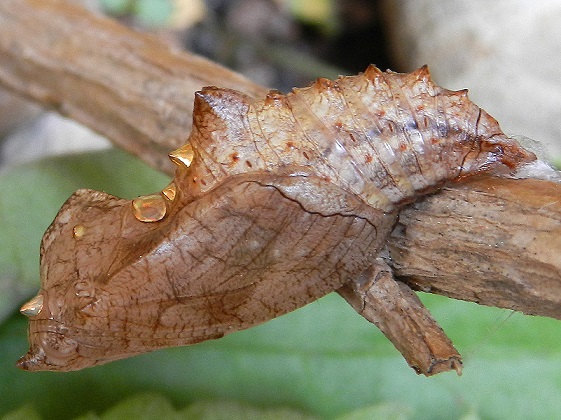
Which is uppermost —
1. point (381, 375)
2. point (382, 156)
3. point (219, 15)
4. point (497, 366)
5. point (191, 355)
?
point (219, 15)

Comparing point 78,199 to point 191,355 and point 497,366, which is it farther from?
point 497,366

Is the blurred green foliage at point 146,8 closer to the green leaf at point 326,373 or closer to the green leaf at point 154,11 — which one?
the green leaf at point 154,11

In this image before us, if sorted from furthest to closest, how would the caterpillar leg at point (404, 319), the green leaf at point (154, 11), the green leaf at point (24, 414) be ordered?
the green leaf at point (154, 11)
the green leaf at point (24, 414)
the caterpillar leg at point (404, 319)

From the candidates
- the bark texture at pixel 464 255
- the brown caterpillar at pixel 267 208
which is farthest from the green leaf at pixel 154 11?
the brown caterpillar at pixel 267 208

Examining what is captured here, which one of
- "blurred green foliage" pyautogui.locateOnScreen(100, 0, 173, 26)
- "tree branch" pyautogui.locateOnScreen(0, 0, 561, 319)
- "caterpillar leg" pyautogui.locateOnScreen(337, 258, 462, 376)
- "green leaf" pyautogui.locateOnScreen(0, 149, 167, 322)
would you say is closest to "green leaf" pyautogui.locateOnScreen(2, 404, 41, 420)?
"green leaf" pyautogui.locateOnScreen(0, 149, 167, 322)

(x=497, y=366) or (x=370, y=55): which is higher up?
(x=370, y=55)

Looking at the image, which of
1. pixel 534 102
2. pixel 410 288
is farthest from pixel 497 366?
pixel 534 102
